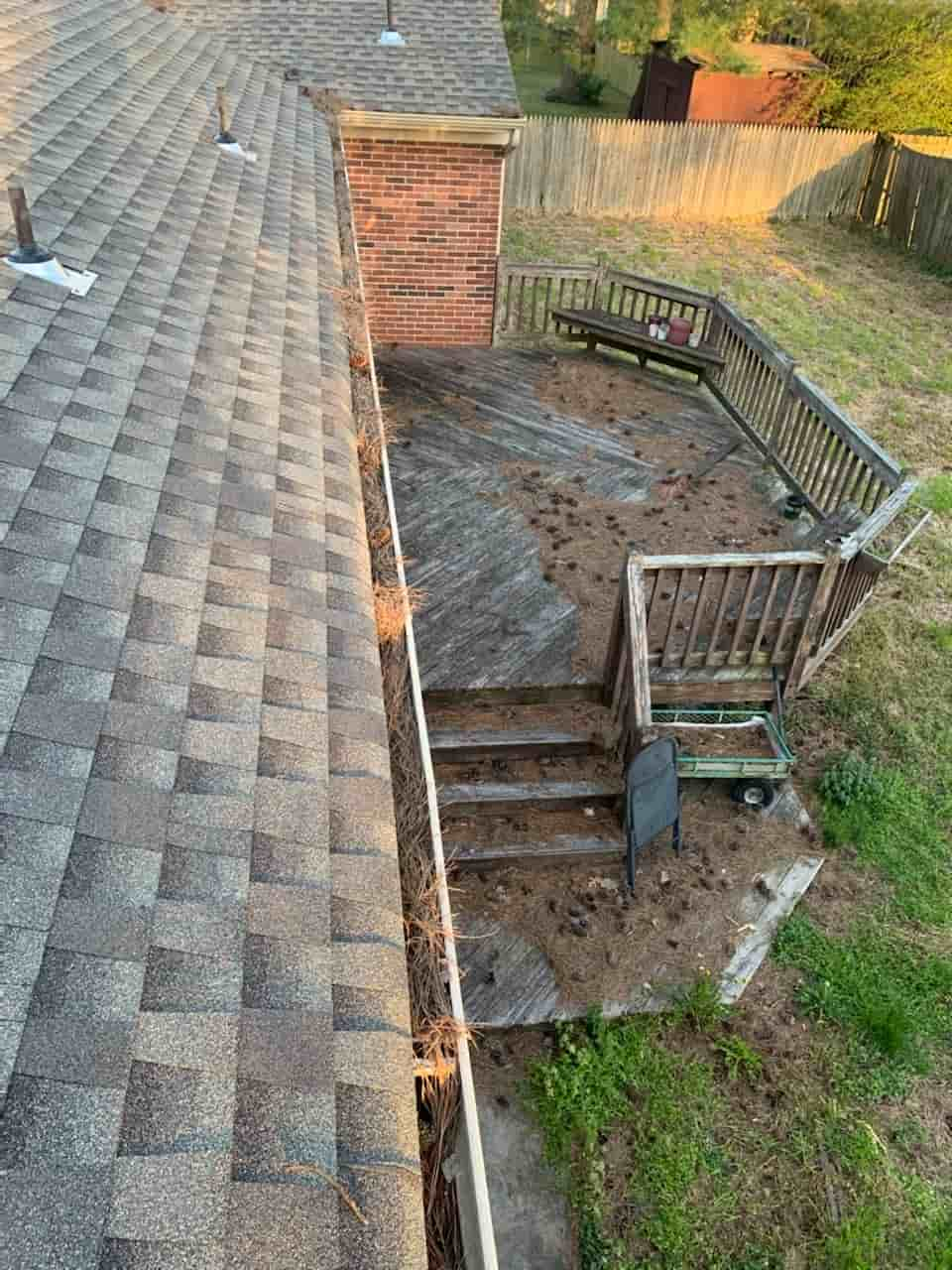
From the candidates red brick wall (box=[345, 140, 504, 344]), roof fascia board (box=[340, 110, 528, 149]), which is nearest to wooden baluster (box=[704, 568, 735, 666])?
red brick wall (box=[345, 140, 504, 344])

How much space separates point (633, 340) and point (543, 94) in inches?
1038

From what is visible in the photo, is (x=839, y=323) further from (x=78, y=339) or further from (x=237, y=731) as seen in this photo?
(x=237, y=731)

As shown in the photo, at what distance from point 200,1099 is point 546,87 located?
39.1 meters

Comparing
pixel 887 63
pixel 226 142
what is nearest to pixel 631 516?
pixel 226 142

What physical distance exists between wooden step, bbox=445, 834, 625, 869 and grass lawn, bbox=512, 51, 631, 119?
26169mm

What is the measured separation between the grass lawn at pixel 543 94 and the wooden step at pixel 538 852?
26169 millimetres

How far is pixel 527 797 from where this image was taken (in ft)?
19.2

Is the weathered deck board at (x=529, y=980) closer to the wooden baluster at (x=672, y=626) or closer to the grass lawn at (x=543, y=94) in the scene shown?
the wooden baluster at (x=672, y=626)

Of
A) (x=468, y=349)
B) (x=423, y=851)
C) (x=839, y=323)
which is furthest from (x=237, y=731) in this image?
(x=839, y=323)

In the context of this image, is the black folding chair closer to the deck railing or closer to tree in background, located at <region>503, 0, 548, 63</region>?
the deck railing

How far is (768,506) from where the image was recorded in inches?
341

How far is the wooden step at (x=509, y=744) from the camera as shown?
6.02 m

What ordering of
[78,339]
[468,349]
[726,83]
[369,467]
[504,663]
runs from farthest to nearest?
1. [726,83]
2. [468,349]
3. [504,663]
4. [369,467]
5. [78,339]

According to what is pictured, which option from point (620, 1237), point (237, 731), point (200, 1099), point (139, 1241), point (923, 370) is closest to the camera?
point (139, 1241)
